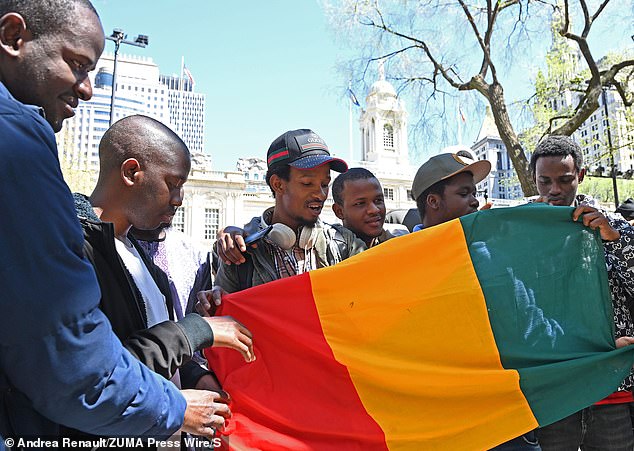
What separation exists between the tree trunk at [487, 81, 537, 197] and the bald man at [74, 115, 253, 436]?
854 cm

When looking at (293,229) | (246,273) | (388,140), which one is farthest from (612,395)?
(388,140)

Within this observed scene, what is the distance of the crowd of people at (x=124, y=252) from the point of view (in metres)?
1.23

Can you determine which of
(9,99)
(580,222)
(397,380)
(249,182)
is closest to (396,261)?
(397,380)

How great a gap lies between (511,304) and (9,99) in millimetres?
2357

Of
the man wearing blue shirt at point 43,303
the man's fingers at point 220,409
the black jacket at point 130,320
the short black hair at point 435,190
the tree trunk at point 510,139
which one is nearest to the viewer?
the man wearing blue shirt at point 43,303

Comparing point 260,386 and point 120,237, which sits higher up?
point 120,237

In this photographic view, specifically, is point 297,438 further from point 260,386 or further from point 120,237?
point 120,237

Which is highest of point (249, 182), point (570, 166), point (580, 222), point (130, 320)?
point (249, 182)

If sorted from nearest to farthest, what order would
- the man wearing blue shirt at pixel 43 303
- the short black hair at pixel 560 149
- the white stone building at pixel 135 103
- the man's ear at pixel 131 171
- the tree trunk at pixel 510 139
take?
the man wearing blue shirt at pixel 43 303
the man's ear at pixel 131 171
the short black hair at pixel 560 149
the tree trunk at pixel 510 139
the white stone building at pixel 135 103

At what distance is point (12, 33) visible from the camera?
4.95 feet

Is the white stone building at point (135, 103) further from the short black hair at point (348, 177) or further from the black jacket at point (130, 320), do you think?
the black jacket at point (130, 320)

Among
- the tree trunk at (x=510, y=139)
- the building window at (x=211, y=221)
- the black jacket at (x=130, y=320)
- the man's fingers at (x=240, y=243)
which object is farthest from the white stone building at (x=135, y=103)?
the black jacket at (x=130, y=320)

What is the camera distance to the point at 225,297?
107 inches

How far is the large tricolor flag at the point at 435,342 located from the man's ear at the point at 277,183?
71 cm
